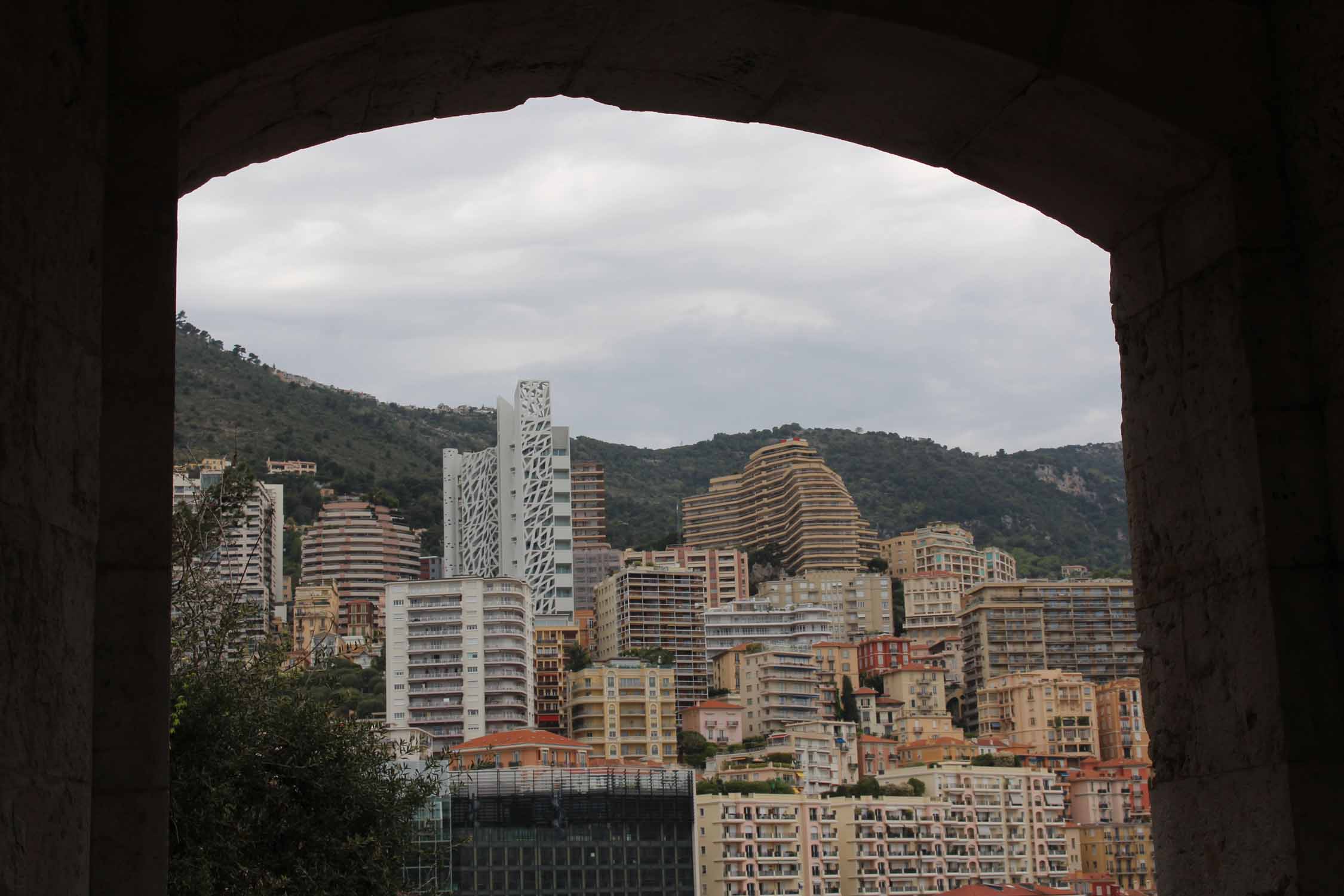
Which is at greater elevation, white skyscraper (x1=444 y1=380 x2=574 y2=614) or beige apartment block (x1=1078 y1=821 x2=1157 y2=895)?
white skyscraper (x1=444 y1=380 x2=574 y2=614)

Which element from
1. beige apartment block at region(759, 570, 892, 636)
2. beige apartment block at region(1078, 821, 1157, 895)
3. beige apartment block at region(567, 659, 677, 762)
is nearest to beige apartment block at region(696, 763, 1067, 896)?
beige apartment block at region(1078, 821, 1157, 895)

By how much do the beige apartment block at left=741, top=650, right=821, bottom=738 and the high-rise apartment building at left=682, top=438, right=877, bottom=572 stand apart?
1370 inches

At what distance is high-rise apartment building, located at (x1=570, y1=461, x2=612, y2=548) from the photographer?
151 metres

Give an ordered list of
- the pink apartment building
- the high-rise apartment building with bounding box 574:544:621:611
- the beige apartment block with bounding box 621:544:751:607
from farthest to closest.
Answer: the high-rise apartment building with bounding box 574:544:621:611, the beige apartment block with bounding box 621:544:751:607, the pink apartment building

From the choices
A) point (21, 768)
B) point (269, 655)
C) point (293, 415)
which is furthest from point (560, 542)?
point (21, 768)

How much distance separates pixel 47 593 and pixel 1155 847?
2.09 metres

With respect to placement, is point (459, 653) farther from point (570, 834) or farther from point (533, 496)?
point (570, 834)

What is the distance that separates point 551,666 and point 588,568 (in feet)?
117

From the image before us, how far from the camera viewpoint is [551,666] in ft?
372

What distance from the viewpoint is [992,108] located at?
3.06 meters

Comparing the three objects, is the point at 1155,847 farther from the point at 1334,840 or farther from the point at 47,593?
the point at 47,593

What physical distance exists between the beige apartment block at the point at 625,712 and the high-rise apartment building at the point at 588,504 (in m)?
46.3

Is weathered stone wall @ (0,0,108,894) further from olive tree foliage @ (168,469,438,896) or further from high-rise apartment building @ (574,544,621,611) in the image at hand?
high-rise apartment building @ (574,544,621,611)

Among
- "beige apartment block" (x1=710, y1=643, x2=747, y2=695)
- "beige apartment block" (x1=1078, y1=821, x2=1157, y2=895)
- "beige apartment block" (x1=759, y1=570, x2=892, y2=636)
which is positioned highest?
"beige apartment block" (x1=759, y1=570, x2=892, y2=636)
